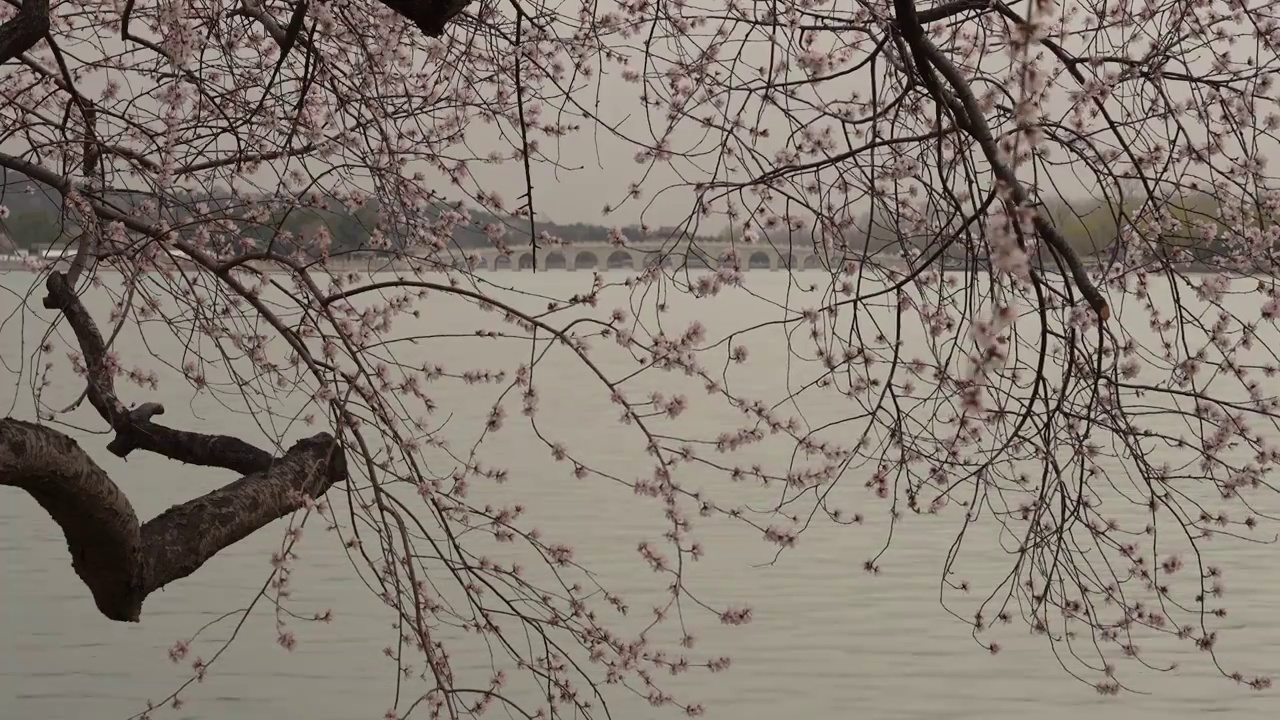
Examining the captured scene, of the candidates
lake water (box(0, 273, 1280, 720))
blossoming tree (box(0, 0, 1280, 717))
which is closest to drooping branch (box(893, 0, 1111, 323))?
blossoming tree (box(0, 0, 1280, 717))

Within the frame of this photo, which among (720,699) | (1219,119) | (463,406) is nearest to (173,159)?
(1219,119)

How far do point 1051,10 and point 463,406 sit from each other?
17022 mm

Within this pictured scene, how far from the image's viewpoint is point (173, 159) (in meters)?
4.60

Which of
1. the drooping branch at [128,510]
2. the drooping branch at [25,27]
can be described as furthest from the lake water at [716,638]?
the drooping branch at [25,27]

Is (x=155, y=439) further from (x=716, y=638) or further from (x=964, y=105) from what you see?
(x=716, y=638)

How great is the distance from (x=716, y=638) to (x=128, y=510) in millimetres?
4487

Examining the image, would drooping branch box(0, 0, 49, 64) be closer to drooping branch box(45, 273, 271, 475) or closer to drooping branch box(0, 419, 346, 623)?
drooping branch box(0, 419, 346, 623)

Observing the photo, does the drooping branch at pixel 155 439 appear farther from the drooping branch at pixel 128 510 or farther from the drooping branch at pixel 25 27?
the drooping branch at pixel 25 27

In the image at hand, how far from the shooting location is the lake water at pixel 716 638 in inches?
265

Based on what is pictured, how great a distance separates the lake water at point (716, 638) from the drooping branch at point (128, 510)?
120 centimetres

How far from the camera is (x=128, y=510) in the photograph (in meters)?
3.77

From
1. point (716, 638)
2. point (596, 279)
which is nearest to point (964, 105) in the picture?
point (596, 279)

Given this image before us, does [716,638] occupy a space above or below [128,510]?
below

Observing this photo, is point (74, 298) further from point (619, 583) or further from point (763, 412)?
point (619, 583)
